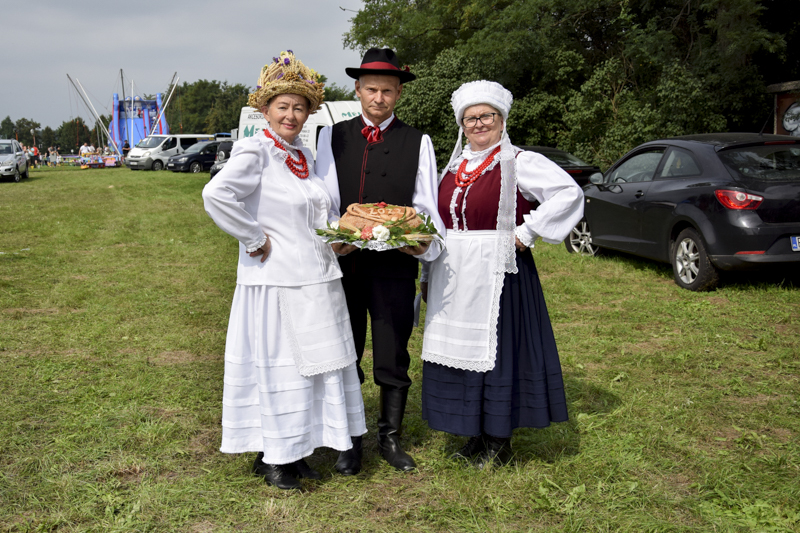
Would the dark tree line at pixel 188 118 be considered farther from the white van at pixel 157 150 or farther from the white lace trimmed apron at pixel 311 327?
the white lace trimmed apron at pixel 311 327

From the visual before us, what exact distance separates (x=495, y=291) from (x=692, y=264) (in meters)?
4.76

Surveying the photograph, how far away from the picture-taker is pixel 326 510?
10.5 feet

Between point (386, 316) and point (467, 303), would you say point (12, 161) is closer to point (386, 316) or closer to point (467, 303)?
point (386, 316)

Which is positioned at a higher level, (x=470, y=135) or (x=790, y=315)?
(x=470, y=135)

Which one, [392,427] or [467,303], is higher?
[467,303]

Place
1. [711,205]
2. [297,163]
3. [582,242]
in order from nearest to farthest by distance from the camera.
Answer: [297,163] → [711,205] → [582,242]

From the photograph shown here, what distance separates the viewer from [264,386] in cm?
324

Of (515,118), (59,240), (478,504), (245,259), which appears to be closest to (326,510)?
(478,504)

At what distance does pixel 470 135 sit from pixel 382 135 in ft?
1.54

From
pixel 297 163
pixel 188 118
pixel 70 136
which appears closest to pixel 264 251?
pixel 297 163

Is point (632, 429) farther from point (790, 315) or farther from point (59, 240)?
point (59, 240)

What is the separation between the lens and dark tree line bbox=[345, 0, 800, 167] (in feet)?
50.0

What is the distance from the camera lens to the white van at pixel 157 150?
34.3m

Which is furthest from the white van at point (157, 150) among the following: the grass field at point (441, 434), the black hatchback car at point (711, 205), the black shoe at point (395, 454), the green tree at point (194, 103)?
the green tree at point (194, 103)
